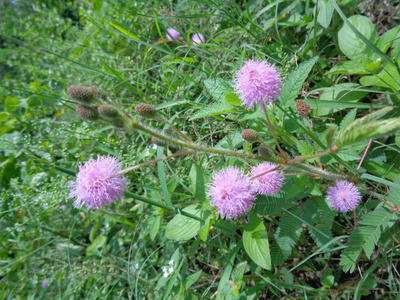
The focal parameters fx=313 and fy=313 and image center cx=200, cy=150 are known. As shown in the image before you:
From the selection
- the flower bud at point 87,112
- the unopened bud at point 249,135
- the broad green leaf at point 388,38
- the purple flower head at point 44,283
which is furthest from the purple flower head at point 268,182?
the purple flower head at point 44,283

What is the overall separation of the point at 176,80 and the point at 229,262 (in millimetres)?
1518

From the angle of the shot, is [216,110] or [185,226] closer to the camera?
[216,110]

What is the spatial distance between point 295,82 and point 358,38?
65 cm

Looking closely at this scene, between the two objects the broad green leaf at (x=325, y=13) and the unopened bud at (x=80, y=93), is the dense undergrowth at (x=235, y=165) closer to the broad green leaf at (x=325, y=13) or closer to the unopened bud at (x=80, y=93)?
the broad green leaf at (x=325, y=13)

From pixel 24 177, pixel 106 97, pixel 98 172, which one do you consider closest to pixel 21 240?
pixel 24 177

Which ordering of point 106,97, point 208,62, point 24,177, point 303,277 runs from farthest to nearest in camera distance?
point 24,177 → point 208,62 → point 303,277 → point 106,97

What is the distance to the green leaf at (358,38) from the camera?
1873mm

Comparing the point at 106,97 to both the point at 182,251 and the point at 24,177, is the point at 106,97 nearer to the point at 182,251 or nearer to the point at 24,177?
the point at 182,251

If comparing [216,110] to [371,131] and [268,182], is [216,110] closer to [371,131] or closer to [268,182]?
[268,182]

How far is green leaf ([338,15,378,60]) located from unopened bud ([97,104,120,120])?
149 cm

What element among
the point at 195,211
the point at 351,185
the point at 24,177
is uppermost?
the point at 351,185

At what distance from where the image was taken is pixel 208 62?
2.65 m

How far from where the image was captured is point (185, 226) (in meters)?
1.87

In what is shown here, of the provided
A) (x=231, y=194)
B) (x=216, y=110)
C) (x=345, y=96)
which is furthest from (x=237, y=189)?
(x=345, y=96)
